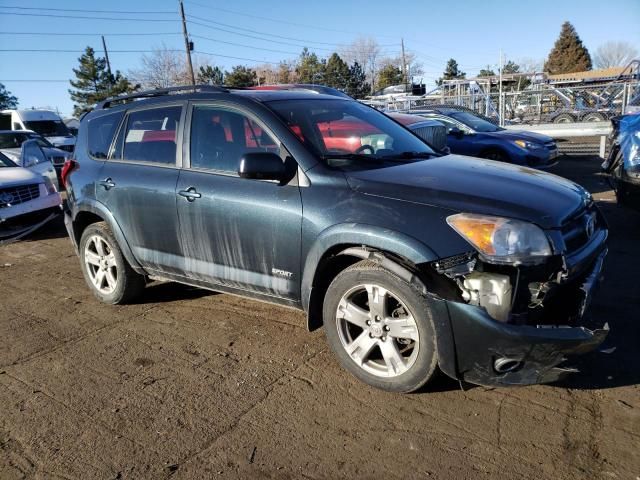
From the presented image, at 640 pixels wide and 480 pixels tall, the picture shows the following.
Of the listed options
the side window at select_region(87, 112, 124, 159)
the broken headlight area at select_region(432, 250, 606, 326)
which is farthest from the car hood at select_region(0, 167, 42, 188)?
the broken headlight area at select_region(432, 250, 606, 326)

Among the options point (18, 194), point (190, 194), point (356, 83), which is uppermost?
point (356, 83)

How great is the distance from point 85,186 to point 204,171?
1605mm

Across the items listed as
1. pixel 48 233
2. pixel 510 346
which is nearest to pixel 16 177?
pixel 48 233

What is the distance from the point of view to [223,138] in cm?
399

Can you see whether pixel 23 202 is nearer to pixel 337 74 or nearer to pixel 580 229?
pixel 580 229

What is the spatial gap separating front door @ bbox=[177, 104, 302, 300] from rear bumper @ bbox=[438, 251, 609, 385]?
3.89ft

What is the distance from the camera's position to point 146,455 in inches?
108

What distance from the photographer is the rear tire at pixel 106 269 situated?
4.78 meters

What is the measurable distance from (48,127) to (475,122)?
656 inches

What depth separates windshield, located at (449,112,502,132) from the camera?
468 inches

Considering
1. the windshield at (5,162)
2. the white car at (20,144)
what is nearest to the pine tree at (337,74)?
the white car at (20,144)

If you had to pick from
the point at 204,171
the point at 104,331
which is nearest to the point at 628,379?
the point at 204,171

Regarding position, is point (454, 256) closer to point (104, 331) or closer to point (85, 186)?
point (104, 331)

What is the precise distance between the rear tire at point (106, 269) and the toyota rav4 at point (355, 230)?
0.02 meters
